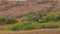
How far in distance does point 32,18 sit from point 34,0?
14.5 metres

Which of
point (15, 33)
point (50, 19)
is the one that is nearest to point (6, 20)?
point (50, 19)

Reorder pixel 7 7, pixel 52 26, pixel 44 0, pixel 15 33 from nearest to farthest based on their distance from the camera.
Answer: pixel 15 33 → pixel 52 26 → pixel 7 7 → pixel 44 0

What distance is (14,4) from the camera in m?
28.5

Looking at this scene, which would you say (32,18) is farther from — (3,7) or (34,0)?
(34,0)

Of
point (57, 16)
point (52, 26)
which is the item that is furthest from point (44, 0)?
point (52, 26)

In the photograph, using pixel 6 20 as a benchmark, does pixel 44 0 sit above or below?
below

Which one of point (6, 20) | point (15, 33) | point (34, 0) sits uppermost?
point (15, 33)

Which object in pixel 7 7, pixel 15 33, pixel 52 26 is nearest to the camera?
pixel 15 33

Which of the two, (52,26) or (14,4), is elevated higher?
(52,26)

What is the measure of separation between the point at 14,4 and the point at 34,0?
500cm

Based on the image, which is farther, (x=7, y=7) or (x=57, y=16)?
(x=7, y=7)

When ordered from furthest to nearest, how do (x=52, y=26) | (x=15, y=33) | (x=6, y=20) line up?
(x=6, y=20) < (x=52, y=26) < (x=15, y=33)

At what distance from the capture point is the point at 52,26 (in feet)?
43.7

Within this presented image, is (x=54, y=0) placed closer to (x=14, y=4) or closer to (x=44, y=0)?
(x=44, y=0)
